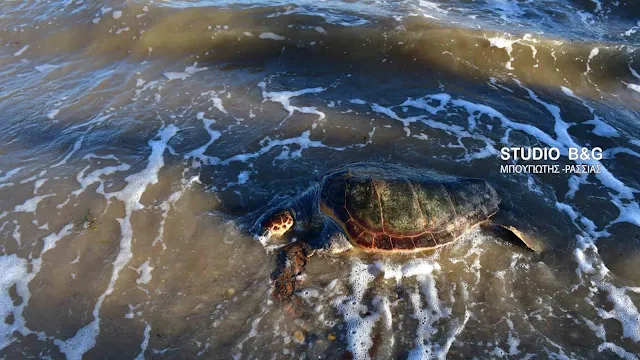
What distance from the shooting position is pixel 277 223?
5020mm

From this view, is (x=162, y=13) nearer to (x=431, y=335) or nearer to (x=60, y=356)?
(x=60, y=356)

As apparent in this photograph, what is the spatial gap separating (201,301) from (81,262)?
1776 millimetres

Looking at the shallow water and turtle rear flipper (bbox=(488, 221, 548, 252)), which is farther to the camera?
turtle rear flipper (bbox=(488, 221, 548, 252))

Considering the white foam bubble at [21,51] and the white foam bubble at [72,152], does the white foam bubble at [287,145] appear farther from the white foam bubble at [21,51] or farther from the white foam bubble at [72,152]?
the white foam bubble at [21,51]

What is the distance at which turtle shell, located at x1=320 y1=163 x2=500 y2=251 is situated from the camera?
4.75m

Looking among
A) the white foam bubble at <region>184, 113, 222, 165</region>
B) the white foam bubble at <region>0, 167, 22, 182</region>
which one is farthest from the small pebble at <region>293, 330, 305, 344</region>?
the white foam bubble at <region>0, 167, 22, 182</region>

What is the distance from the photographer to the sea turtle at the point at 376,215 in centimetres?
475

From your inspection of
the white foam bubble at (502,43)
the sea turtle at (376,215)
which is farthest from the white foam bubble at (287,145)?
the white foam bubble at (502,43)

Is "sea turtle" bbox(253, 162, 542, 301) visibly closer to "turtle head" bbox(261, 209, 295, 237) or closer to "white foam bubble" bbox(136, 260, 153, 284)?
"turtle head" bbox(261, 209, 295, 237)

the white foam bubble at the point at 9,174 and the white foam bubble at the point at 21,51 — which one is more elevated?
the white foam bubble at the point at 21,51

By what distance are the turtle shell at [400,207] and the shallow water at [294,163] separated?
0.30 m

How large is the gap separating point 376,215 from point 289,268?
50.1 inches

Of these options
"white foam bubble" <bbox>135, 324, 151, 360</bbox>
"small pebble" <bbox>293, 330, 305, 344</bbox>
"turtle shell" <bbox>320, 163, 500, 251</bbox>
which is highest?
"turtle shell" <bbox>320, 163, 500, 251</bbox>

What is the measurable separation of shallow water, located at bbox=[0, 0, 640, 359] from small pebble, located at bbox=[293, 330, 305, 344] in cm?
1
